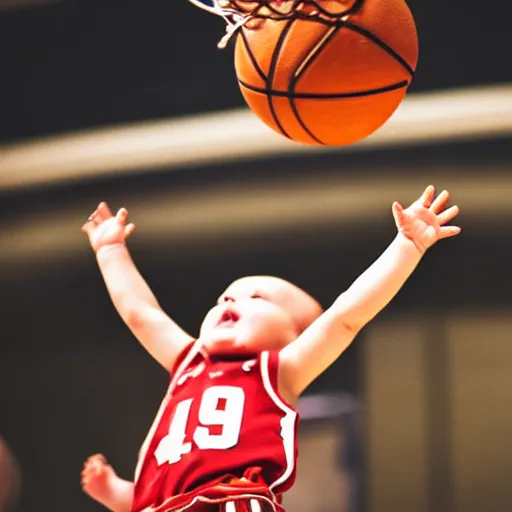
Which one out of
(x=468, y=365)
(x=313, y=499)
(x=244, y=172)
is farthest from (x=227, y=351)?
(x=244, y=172)

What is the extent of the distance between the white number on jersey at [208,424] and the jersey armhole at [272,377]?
4 centimetres

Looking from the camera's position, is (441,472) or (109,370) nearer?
(441,472)

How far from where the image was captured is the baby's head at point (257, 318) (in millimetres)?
1762

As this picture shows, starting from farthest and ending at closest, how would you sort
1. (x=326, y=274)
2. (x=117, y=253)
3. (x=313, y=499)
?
1. (x=326, y=274)
2. (x=313, y=499)
3. (x=117, y=253)

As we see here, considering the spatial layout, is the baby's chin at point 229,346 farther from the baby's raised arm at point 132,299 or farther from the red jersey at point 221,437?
the baby's raised arm at point 132,299

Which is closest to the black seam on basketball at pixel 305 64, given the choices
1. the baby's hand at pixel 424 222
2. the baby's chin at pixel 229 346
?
the baby's hand at pixel 424 222

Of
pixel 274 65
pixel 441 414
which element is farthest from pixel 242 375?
pixel 441 414

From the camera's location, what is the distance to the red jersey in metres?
1.61

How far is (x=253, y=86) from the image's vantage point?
5.67 ft

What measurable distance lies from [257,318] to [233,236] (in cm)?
108

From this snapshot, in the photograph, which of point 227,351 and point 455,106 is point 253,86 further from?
point 455,106

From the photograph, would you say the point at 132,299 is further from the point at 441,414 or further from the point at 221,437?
the point at 441,414

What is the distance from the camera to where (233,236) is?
2850mm

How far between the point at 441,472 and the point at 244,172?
0.95m
